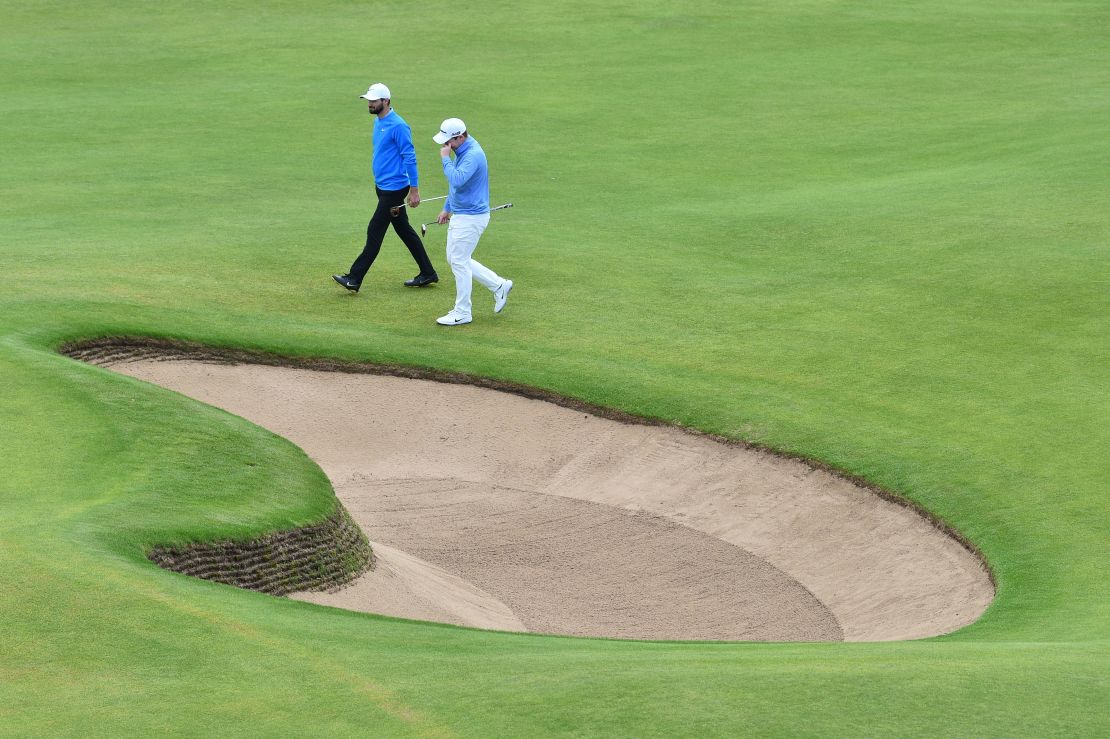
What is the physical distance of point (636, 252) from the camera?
25.2m

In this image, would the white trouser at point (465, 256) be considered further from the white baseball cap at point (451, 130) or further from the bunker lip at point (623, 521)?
the bunker lip at point (623, 521)

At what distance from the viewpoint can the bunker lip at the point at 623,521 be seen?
562 inches

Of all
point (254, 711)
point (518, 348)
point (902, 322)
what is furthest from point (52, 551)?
point (902, 322)

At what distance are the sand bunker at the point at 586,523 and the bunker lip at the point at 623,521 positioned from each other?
0.07ft

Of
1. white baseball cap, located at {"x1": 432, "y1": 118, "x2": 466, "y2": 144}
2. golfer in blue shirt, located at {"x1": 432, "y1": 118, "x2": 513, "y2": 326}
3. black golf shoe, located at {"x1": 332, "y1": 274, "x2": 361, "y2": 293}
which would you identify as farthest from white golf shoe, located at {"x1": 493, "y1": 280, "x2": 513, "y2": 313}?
white baseball cap, located at {"x1": 432, "y1": 118, "x2": 466, "y2": 144}

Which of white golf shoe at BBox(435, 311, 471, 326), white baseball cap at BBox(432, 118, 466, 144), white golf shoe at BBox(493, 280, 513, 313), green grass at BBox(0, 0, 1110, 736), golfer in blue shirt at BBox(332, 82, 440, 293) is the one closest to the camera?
green grass at BBox(0, 0, 1110, 736)

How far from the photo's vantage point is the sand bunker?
14.2 m

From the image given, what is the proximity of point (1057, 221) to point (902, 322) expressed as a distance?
5652 mm

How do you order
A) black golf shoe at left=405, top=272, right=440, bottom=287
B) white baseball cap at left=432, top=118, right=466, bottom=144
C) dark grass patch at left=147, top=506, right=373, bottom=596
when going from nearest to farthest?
dark grass patch at left=147, top=506, right=373, bottom=596
white baseball cap at left=432, top=118, right=466, bottom=144
black golf shoe at left=405, top=272, right=440, bottom=287

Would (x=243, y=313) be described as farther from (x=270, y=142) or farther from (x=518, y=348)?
(x=270, y=142)

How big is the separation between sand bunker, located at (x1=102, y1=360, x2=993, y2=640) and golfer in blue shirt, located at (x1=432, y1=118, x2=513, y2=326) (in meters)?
2.47

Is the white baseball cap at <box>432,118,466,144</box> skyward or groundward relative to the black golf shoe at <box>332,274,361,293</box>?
skyward

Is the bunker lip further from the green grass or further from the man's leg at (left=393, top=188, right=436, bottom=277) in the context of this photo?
the man's leg at (left=393, top=188, right=436, bottom=277)

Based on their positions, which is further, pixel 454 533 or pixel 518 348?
pixel 518 348
